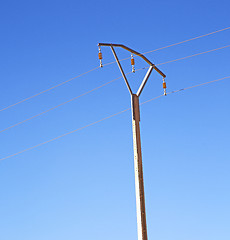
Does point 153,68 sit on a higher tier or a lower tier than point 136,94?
higher

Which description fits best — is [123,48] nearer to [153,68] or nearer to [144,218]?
[153,68]

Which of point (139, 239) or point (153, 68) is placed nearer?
point (139, 239)

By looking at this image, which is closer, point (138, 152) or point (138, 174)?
point (138, 174)

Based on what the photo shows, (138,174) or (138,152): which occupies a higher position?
(138,152)

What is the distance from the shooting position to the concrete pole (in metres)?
15.9

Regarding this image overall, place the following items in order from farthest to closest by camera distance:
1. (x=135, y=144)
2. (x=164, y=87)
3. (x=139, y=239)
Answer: (x=164, y=87) < (x=135, y=144) < (x=139, y=239)

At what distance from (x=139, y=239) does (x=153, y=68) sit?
→ 22.2ft

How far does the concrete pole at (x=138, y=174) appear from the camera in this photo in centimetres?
1593

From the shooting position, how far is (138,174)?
655 inches

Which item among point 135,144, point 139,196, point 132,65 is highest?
point 132,65

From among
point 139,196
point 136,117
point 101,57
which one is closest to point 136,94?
point 136,117

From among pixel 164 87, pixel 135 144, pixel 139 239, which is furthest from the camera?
Answer: pixel 164 87

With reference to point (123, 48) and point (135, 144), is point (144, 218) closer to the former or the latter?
point (135, 144)

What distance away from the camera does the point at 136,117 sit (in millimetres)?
17656
